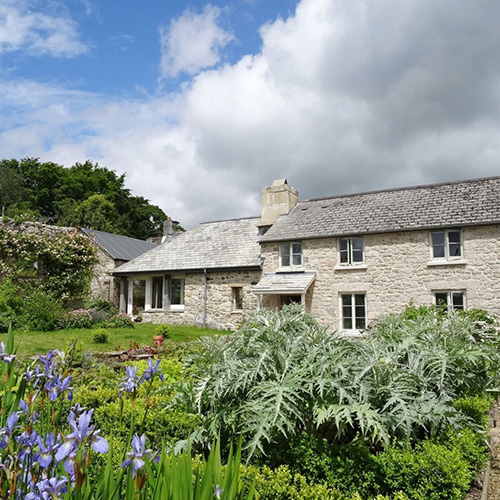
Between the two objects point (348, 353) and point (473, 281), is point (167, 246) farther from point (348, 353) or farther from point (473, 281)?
point (348, 353)

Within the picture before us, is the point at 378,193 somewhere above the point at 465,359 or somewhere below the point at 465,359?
above

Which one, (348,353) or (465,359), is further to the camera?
(465,359)

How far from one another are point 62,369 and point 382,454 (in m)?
2.71

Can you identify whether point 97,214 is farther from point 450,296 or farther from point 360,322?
point 450,296

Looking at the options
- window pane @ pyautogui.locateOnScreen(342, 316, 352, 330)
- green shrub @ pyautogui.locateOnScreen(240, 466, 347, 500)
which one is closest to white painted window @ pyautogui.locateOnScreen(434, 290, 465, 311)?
window pane @ pyautogui.locateOnScreen(342, 316, 352, 330)

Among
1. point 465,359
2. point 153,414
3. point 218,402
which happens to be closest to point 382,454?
point 218,402

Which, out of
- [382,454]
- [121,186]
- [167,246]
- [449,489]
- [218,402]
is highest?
[121,186]

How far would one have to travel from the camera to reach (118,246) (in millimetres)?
27422

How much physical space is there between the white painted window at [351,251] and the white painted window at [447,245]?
2796 mm

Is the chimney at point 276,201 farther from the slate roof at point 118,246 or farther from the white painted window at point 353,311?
the slate roof at point 118,246

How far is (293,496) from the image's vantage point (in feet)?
10.4

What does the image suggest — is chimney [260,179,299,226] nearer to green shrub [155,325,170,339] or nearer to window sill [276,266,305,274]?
window sill [276,266,305,274]

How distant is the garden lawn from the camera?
13.1 meters

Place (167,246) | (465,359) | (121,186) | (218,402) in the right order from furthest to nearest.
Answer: (121,186), (167,246), (465,359), (218,402)
